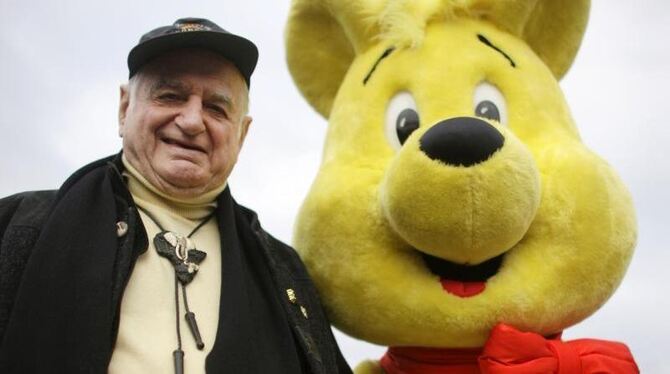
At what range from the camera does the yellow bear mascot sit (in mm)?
1723

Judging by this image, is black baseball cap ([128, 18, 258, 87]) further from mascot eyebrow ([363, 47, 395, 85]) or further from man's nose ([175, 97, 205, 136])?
mascot eyebrow ([363, 47, 395, 85])

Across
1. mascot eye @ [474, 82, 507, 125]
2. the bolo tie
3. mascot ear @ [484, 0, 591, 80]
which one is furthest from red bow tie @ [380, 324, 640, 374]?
mascot ear @ [484, 0, 591, 80]

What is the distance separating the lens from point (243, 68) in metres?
2.02

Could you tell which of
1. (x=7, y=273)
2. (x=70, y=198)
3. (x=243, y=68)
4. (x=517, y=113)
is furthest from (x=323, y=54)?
(x=7, y=273)

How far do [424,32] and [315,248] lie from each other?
0.71 m

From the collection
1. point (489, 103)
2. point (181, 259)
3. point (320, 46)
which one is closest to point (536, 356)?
point (489, 103)

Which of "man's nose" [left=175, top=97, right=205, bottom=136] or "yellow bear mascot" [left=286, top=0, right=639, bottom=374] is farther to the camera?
"man's nose" [left=175, top=97, right=205, bottom=136]

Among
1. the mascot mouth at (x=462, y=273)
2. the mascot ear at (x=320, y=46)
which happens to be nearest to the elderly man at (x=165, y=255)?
the mascot mouth at (x=462, y=273)

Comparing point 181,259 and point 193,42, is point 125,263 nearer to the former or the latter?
point 181,259

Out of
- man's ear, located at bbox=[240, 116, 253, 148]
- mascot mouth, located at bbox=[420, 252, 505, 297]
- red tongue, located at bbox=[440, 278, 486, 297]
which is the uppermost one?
man's ear, located at bbox=[240, 116, 253, 148]

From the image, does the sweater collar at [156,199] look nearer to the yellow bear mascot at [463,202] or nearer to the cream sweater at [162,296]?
the cream sweater at [162,296]

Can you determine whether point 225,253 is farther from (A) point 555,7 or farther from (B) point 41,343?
(A) point 555,7

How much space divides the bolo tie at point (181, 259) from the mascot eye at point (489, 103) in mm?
852

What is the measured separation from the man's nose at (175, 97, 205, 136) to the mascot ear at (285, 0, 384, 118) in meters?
0.66
